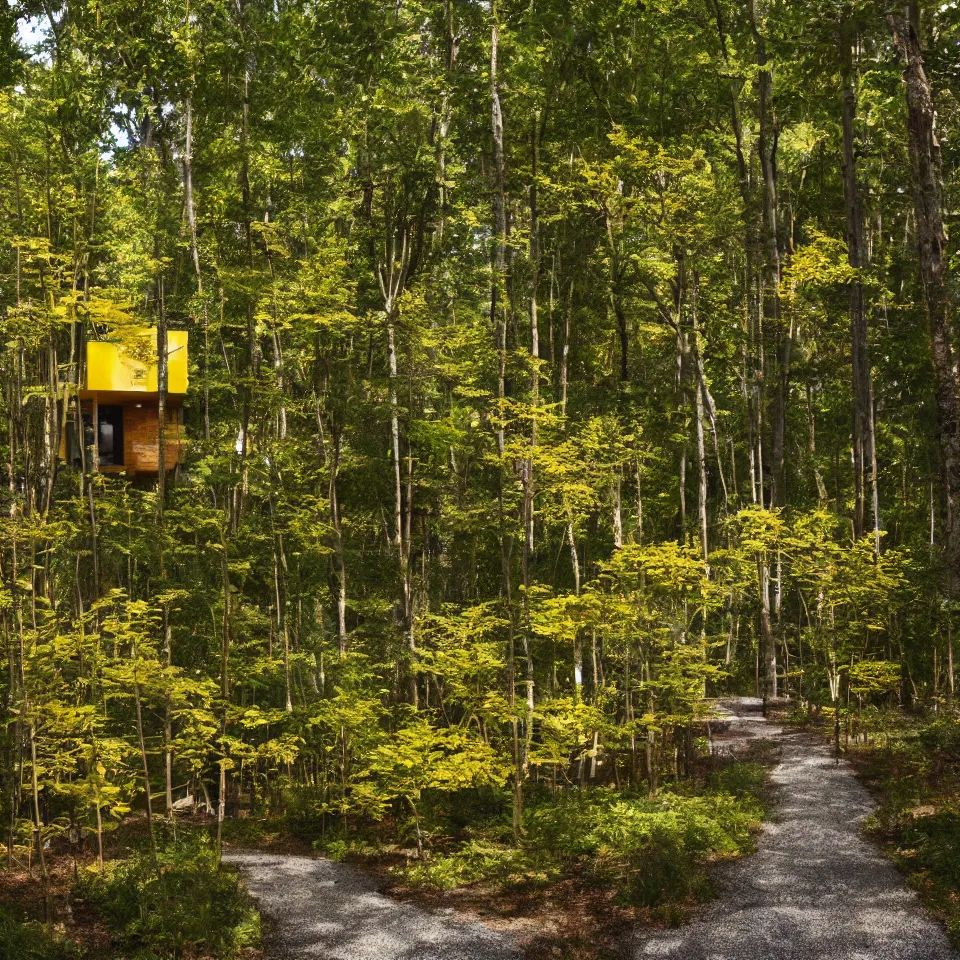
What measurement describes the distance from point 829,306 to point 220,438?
14.5 metres

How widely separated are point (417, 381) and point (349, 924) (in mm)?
9162

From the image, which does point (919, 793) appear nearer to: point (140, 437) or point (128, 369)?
point (140, 437)

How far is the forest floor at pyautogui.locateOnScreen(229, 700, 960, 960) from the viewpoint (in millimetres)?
9852

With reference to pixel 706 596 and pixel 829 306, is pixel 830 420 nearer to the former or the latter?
pixel 829 306

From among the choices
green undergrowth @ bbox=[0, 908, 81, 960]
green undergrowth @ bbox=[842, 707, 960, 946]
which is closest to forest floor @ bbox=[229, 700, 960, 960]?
green undergrowth @ bbox=[842, 707, 960, 946]

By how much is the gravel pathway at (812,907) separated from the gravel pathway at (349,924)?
→ 1.95 metres

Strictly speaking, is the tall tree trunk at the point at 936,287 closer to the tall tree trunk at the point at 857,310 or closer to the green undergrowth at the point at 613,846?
the tall tree trunk at the point at 857,310

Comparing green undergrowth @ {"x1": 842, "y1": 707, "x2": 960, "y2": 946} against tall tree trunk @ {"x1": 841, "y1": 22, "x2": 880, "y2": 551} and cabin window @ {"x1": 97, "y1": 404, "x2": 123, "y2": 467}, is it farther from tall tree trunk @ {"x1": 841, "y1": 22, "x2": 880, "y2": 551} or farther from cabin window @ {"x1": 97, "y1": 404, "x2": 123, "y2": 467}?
cabin window @ {"x1": 97, "y1": 404, "x2": 123, "y2": 467}

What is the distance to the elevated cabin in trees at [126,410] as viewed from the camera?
55.5 feet

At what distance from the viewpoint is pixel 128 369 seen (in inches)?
685

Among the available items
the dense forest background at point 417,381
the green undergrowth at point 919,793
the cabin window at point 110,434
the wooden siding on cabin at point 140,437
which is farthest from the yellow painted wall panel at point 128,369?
the green undergrowth at point 919,793

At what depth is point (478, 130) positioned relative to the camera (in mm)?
18141

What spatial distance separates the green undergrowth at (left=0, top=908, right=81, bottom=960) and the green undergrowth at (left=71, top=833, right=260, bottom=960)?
577 mm

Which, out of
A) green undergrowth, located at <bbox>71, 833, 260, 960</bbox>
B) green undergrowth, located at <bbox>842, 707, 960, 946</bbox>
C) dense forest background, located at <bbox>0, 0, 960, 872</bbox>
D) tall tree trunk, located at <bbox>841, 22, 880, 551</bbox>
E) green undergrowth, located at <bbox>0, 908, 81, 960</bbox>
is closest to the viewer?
green undergrowth, located at <bbox>0, 908, 81, 960</bbox>
